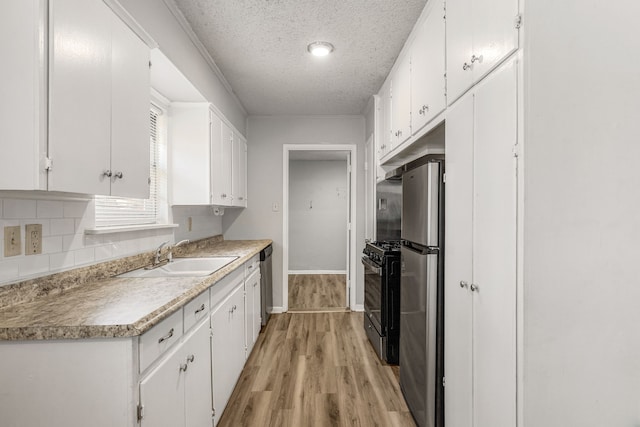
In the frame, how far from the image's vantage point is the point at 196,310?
153 centimetres

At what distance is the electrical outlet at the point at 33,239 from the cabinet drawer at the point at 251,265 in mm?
1457

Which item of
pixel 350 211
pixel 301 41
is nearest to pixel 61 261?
pixel 301 41

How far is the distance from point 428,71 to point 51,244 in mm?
2109

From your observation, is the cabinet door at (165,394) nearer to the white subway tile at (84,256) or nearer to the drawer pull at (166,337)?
the drawer pull at (166,337)

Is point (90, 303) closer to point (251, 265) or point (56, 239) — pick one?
point (56, 239)

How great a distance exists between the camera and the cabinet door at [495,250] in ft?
3.53

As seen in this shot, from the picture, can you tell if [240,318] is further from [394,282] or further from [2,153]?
[2,153]

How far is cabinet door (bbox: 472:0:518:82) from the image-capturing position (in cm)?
107

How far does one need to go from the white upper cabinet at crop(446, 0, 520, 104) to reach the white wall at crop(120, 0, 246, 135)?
1.51m

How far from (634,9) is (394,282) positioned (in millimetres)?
1979

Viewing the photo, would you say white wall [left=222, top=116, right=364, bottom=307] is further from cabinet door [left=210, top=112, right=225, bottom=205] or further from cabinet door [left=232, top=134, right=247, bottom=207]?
cabinet door [left=210, top=112, right=225, bottom=205]

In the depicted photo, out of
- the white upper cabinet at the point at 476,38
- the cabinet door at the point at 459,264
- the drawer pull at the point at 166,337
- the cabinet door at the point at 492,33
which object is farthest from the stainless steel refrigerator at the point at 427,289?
the drawer pull at the point at 166,337

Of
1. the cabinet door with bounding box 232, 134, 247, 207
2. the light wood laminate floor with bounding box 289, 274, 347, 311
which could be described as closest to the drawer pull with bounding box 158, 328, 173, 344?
the cabinet door with bounding box 232, 134, 247, 207

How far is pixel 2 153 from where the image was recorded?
977mm
